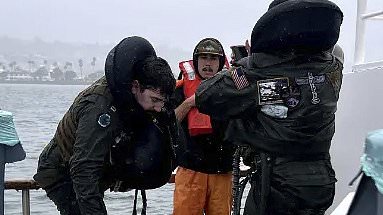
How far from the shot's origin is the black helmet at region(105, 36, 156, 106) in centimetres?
321

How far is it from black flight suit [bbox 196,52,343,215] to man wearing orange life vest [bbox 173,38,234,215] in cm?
133

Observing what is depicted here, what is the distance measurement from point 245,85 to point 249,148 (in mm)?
445

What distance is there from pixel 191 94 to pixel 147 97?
163cm

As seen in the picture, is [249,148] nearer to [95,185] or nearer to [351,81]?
[95,185]

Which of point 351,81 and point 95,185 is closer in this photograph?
point 95,185

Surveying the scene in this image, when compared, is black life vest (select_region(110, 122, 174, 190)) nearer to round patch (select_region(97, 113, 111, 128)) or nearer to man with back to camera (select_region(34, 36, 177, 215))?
A: man with back to camera (select_region(34, 36, 177, 215))

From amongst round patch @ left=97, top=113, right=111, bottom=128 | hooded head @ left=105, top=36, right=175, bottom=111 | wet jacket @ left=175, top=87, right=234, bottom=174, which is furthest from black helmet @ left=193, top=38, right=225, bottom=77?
round patch @ left=97, top=113, right=111, bottom=128

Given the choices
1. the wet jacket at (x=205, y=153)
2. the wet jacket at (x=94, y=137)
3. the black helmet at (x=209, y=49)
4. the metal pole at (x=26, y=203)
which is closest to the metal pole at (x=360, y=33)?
the black helmet at (x=209, y=49)

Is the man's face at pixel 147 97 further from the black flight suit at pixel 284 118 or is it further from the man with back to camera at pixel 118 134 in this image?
the black flight suit at pixel 284 118

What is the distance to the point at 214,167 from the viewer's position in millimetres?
4867

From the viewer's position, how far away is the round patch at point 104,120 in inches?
127

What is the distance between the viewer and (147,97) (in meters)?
3.31

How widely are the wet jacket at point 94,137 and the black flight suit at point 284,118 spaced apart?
16.3 inches

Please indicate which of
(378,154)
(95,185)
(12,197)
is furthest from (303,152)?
(12,197)
